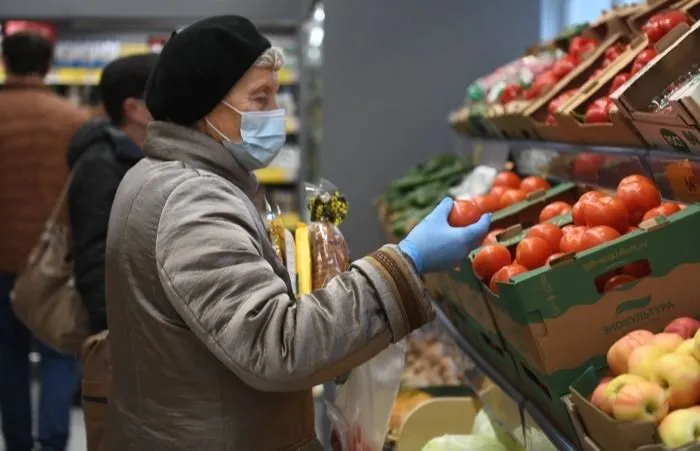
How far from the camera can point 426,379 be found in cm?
389

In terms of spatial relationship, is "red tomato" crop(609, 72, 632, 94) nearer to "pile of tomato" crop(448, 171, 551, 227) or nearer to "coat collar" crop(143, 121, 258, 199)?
"pile of tomato" crop(448, 171, 551, 227)

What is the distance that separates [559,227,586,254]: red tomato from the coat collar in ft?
2.34

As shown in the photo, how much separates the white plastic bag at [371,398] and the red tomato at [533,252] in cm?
33

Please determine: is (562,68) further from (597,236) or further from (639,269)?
(639,269)

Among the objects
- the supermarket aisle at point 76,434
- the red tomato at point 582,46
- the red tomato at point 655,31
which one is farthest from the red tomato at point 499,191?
the supermarket aisle at point 76,434

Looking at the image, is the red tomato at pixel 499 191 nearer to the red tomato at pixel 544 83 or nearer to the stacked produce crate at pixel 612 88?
the stacked produce crate at pixel 612 88

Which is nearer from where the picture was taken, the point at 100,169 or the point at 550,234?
the point at 550,234

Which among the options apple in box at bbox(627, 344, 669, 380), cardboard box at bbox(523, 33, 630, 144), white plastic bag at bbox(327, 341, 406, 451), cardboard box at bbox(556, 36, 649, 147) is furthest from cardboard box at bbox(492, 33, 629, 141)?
apple in box at bbox(627, 344, 669, 380)

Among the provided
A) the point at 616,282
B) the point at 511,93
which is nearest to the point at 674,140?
the point at 616,282

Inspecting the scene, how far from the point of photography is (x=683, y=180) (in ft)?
6.98

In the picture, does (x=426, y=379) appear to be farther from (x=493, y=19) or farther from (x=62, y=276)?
(x=493, y=19)

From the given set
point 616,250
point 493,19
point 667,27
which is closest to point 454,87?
point 493,19

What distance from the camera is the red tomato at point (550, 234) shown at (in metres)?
2.20

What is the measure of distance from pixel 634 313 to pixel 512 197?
3.75 ft
